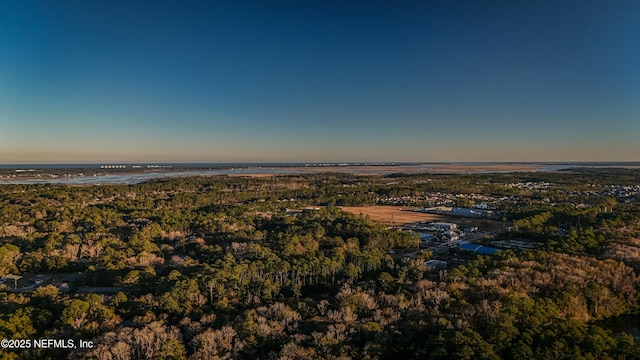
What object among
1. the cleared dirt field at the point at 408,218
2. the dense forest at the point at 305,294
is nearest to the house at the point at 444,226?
the cleared dirt field at the point at 408,218

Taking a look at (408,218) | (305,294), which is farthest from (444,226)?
(305,294)

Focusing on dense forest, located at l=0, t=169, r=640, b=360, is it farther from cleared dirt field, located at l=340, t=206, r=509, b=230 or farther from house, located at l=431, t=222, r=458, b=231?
cleared dirt field, located at l=340, t=206, r=509, b=230

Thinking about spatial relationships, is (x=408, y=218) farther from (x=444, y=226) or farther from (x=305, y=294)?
(x=305, y=294)

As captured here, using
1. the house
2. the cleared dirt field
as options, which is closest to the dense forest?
the house

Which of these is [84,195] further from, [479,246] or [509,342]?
[509,342]

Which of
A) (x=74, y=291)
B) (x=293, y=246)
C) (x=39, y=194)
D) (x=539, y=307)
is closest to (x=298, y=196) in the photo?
(x=39, y=194)
